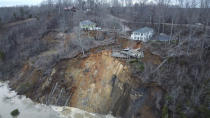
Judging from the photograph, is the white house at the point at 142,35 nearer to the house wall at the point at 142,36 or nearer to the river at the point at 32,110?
the house wall at the point at 142,36

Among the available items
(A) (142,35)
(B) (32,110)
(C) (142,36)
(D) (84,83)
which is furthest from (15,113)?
(A) (142,35)

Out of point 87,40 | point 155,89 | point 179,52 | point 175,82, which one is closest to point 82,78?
Result: point 87,40

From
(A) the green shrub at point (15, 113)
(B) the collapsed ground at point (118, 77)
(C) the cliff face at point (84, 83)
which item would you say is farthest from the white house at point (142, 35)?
(A) the green shrub at point (15, 113)

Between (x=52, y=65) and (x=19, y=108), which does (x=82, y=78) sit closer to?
(x=52, y=65)

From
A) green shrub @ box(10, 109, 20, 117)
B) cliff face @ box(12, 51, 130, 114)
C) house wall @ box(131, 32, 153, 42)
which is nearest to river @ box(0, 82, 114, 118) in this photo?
green shrub @ box(10, 109, 20, 117)

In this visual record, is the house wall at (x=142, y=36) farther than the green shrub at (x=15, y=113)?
Yes

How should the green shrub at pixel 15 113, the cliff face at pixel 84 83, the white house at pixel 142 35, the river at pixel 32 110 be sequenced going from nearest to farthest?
the river at pixel 32 110 → the cliff face at pixel 84 83 → the green shrub at pixel 15 113 → the white house at pixel 142 35

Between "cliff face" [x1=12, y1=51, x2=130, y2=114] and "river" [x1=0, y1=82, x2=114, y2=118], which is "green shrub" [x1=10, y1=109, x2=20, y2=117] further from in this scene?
"cliff face" [x1=12, y1=51, x2=130, y2=114]

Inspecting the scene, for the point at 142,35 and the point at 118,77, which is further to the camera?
the point at 142,35

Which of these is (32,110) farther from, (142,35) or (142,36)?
(142,35)
